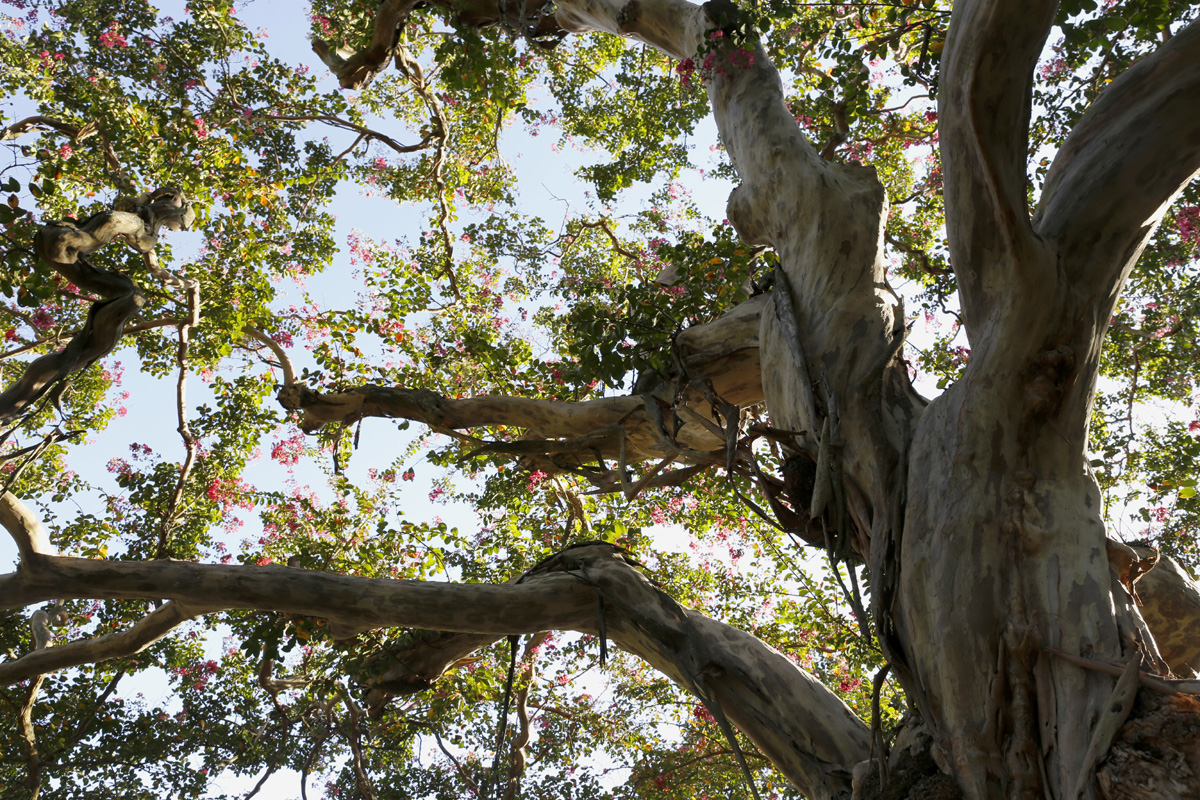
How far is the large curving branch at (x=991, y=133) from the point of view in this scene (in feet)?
5.65

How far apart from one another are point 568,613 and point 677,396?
43.2 inches

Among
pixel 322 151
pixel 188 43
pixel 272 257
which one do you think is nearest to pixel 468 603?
pixel 272 257

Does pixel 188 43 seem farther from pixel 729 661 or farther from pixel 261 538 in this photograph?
pixel 729 661

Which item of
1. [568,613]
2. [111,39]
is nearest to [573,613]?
[568,613]

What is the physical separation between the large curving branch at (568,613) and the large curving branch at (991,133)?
1516 millimetres

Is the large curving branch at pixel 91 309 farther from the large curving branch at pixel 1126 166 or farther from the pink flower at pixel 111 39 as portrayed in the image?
the pink flower at pixel 111 39

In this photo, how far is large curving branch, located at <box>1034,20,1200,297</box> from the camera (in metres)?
1.88

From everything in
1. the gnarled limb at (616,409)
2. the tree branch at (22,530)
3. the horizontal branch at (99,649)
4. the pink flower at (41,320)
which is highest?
the pink flower at (41,320)

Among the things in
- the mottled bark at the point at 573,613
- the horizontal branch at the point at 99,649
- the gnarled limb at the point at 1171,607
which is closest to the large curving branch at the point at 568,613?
the mottled bark at the point at 573,613

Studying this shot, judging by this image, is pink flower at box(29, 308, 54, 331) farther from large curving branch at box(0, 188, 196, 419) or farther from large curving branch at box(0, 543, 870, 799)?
large curving branch at box(0, 543, 870, 799)

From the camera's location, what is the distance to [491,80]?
4430mm

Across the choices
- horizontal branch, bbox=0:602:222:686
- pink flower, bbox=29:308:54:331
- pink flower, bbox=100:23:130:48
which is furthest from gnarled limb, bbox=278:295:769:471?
pink flower, bbox=100:23:130:48

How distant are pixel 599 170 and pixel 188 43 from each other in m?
3.92

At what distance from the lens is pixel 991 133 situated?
181 centimetres
